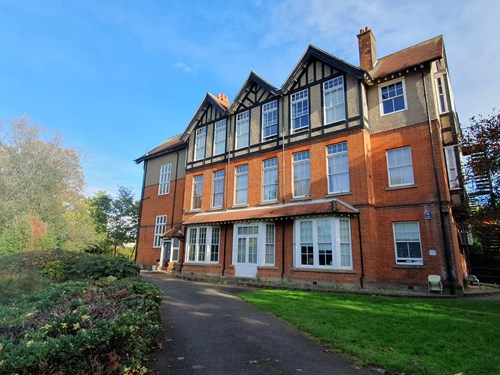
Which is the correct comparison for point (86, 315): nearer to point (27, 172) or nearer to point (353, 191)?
point (353, 191)

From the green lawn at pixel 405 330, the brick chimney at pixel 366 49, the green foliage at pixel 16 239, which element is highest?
the brick chimney at pixel 366 49

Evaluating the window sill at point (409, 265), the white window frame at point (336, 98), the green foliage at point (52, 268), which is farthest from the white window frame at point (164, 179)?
the window sill at point (409, 265)

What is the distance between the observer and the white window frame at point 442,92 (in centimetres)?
1539

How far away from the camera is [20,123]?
23.6 metres

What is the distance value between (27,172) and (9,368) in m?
22.0

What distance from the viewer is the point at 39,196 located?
1988cm

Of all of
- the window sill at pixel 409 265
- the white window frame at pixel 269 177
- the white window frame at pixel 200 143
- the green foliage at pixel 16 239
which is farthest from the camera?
the white window frame at pixel 200 143

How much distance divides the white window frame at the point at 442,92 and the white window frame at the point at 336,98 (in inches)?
185

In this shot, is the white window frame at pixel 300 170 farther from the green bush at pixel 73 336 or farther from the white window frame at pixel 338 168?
the green bush at pixel 73 336

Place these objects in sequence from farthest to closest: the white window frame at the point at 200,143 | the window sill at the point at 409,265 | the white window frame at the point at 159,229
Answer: the white window frame at the point at 159,229 → the white window frame at the point at 200,143 → the window sill at the point at 409,265

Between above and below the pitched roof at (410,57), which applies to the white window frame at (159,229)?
below

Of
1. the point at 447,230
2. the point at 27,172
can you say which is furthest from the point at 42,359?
the point at 27,172

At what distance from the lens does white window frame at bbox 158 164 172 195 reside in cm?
2630

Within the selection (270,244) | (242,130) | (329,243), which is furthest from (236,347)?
(242,130)
